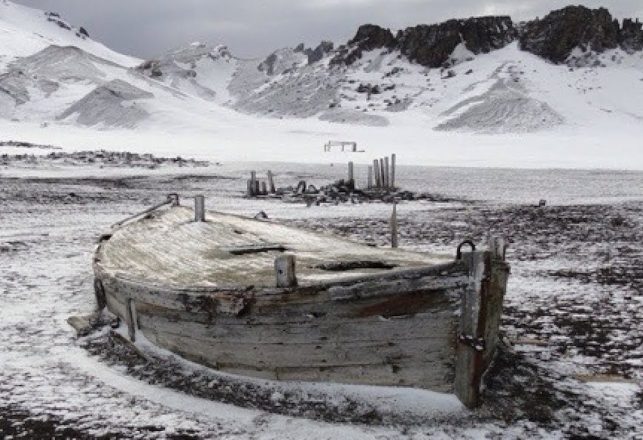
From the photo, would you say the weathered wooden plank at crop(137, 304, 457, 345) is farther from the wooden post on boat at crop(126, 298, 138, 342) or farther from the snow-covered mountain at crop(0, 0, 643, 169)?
the snow-covered mountain at crop(0, 0, 643, 169)

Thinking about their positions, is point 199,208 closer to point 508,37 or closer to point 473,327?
point 473,327

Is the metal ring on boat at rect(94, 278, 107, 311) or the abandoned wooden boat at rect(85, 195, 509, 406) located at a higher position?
the abandoned wooden boat at rect(85, 195, 509, 406)

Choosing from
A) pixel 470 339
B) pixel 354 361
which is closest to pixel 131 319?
pixel 354 361

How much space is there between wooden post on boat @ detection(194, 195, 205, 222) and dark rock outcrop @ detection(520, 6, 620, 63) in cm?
11823

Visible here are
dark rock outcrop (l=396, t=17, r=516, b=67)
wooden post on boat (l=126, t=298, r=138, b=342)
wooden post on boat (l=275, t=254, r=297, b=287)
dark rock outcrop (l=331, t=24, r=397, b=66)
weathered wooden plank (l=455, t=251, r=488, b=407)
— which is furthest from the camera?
dark rock outcrop (l=331, t=24, r=397, b=66)

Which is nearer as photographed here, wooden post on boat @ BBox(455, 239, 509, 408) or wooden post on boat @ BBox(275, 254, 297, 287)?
wooden post on boat @ BBox(455, 239, 509, 408)

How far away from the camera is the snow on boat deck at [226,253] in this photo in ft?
25.6

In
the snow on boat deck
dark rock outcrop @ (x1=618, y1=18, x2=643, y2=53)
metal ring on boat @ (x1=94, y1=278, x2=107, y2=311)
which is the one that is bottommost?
metal ring on boat @ (x1=94, y1=278, x2=107, y2=311)

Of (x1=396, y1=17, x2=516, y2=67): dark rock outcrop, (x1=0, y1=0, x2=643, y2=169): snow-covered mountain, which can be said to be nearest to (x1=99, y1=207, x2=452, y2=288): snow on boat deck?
(x1=0, y1=0, x2=643, y2=169): snow-covered mountain

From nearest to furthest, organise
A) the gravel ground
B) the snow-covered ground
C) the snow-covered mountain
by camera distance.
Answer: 1. the gravel ground
2. the snow-covered ground
3. the snow-covered mountain

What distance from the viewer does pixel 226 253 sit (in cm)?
927

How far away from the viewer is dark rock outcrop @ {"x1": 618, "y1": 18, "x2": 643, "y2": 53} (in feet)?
390

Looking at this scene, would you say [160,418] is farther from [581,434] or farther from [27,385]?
[581,434]

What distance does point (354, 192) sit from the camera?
94.7ft
